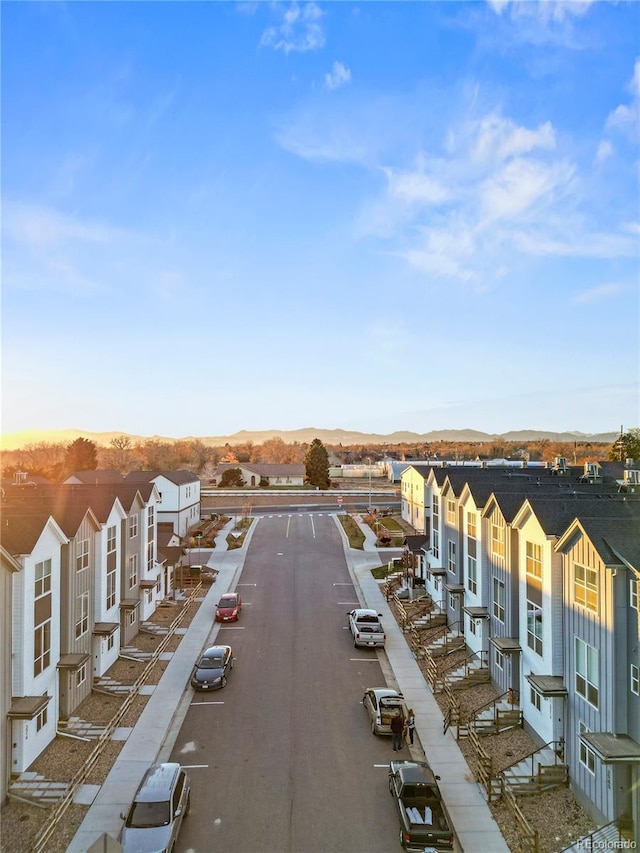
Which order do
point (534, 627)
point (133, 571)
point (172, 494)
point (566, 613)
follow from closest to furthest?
point (566, 613) < point (534, 627) < point (133, 571) < point (172, 494)

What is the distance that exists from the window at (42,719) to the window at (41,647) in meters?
1.41

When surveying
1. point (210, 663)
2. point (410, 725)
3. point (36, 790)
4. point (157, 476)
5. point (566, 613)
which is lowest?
point (36, 790)

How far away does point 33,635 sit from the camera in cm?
1959

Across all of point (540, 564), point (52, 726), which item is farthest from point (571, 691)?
Answer: point (52, 726)

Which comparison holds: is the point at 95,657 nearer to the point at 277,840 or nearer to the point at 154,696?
the point at 154,696

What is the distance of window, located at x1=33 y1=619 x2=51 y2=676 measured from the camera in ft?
65.0

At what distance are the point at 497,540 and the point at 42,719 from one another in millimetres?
20446

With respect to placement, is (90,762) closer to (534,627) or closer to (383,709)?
(383,709)

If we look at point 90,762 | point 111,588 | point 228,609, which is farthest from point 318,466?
point 90,762

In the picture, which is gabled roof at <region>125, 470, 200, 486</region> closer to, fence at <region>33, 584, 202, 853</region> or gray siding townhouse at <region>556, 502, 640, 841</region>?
fence at <region>33, 584, 202, 853</region>

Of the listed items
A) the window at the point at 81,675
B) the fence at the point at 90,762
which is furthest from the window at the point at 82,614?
the fence at the point at 90,762

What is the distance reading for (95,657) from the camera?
25.7 meters

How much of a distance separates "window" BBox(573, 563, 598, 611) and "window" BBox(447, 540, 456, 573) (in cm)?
1534

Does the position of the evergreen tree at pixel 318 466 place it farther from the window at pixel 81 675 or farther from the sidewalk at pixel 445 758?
the window at pixel 81 675
